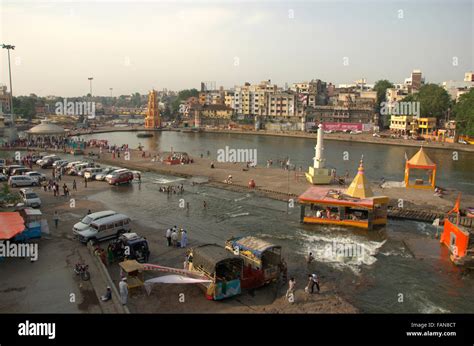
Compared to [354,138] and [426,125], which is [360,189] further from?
[426,125]

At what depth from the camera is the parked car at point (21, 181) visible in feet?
114

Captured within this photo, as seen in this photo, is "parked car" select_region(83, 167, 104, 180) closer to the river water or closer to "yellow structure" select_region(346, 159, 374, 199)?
the river water

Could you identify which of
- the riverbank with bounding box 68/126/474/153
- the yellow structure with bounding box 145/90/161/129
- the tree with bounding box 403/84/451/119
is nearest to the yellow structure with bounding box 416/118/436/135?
the tree with bounding box 403/84/451/119

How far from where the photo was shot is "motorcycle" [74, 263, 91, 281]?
15.8 meters

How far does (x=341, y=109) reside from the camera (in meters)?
107

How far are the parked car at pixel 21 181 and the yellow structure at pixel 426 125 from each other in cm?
7954

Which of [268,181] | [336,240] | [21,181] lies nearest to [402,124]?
[268,181]

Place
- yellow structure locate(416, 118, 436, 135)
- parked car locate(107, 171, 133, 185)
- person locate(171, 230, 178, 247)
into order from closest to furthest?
person locate(171, 230, 178, 247) < parked car locate(107, 171, 133, 185) < yellow structure locate(416, 118, 436, 135)

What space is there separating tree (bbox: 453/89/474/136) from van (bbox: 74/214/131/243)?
70.1 m

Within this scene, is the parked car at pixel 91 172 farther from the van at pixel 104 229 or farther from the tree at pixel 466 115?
the tree at pixel 466 115

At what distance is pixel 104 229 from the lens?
822 inches

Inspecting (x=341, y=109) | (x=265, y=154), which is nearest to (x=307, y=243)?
(x=265, y=154)

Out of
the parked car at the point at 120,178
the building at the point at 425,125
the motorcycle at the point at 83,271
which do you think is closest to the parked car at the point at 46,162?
the parked car at the point at 120,178

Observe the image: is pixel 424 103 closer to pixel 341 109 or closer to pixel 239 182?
pixel 341 109
